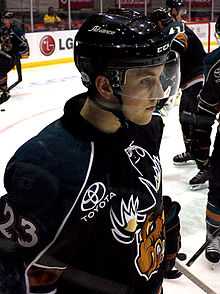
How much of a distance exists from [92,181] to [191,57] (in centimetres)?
219

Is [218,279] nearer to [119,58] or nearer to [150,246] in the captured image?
[150,246]

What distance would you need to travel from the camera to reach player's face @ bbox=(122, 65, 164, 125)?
82cm

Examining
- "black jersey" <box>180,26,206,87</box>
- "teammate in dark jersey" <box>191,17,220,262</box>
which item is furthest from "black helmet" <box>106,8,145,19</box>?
"black jersey" <box>180,26,206,87</box>

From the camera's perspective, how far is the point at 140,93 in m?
0.82

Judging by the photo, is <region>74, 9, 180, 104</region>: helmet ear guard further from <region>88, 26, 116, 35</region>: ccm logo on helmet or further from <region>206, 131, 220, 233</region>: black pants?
<region>206, 131, 220, 233</region>: black pants

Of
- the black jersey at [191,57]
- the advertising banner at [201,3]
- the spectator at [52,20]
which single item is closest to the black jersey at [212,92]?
the black jersey at [191,57]

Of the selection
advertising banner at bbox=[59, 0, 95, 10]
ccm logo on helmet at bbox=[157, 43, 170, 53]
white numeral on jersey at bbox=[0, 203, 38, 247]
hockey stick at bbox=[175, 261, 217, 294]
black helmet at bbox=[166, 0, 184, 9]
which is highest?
ccm logo on helmet at bbox=[157, 43, 170, 53]

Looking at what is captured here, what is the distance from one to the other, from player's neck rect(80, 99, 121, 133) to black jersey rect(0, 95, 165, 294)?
0.04ft

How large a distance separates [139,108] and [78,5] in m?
10.3

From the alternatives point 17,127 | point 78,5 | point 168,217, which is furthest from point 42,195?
point 78,5

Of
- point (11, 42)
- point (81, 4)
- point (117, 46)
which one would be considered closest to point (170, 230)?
point (117, 46)

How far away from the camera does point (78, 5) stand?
35.0 ft

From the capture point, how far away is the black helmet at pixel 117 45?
2.65 ft

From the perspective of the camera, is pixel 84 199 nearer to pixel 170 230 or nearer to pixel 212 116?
pixel 170 230
